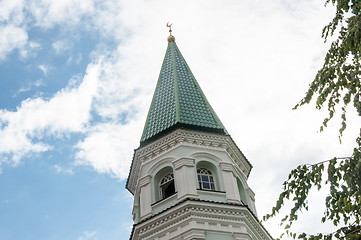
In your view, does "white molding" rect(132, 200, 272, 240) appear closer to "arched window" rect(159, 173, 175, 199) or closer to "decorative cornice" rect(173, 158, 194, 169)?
"arched window" rect(159, 173, 175, 199)

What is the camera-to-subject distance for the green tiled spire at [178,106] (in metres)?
19.9

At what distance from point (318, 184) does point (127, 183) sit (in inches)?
518

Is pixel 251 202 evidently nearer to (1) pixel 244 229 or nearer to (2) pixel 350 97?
(1) pixel 244 229

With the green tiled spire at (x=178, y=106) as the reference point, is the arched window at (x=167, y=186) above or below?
below

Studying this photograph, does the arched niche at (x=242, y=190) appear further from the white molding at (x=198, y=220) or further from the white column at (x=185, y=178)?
the white column at (x=185, y=178)

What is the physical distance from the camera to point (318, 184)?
25.8 feet

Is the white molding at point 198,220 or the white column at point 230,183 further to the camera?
the white column at point 230,183

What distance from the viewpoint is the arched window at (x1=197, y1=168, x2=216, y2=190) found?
1752 cm

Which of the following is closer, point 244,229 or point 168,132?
point 244,229

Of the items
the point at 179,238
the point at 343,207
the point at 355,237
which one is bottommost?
the point at 355,237

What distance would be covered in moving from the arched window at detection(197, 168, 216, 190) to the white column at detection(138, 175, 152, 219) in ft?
6.16

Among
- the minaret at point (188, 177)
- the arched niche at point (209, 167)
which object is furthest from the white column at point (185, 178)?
the arched niche at point (209, 167)

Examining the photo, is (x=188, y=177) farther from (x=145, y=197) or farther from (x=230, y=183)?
(x=145, y=197)

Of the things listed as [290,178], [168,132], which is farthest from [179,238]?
[290,178]
